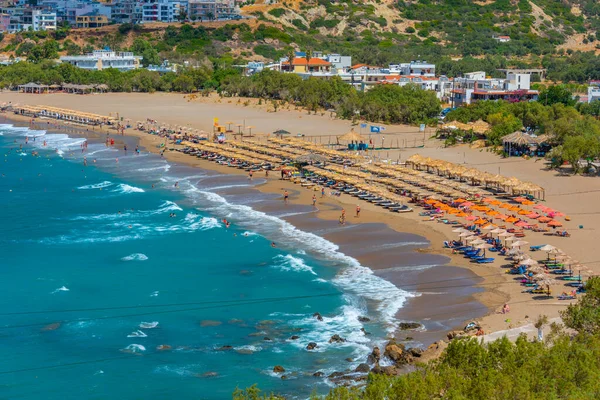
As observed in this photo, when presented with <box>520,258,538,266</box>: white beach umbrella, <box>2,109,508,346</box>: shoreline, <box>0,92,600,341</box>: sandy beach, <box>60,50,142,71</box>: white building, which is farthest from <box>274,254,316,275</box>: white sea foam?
<box>60,50,142,71</box>: white building

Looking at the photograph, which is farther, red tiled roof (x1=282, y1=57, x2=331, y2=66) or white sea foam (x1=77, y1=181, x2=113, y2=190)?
red tiled roof (x1=282, y1=57, x2=331, y2=66)

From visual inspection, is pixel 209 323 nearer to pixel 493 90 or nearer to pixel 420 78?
pixel 493 90

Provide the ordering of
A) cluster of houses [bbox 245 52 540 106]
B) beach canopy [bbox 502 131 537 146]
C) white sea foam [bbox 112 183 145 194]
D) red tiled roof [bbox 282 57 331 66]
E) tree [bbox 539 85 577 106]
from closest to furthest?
white sea foam [bbox 112 183 145 194] → beach canopy [bbox 502 131 537 146] → tree [bbox 539 85 577 106] → cluster of houses [bbox 245 52 540 106] → red tiled roof [bbox 282 57 331 66]

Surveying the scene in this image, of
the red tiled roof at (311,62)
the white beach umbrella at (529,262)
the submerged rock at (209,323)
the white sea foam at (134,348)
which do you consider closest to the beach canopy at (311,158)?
the white beach umbrella at (529,262)

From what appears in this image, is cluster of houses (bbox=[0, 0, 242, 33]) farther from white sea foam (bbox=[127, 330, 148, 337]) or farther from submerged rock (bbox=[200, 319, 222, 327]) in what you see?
white sea foam (bbox=[127, 330, 148, 337])

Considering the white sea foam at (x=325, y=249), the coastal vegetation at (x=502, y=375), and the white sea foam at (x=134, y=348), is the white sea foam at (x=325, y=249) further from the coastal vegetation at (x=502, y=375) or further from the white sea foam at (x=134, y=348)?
the white sea foam at (x=134, y=348)

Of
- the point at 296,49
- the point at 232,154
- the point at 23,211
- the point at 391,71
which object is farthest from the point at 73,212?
the point at 296,49

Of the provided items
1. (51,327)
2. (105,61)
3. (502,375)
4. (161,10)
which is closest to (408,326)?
(502,375)
